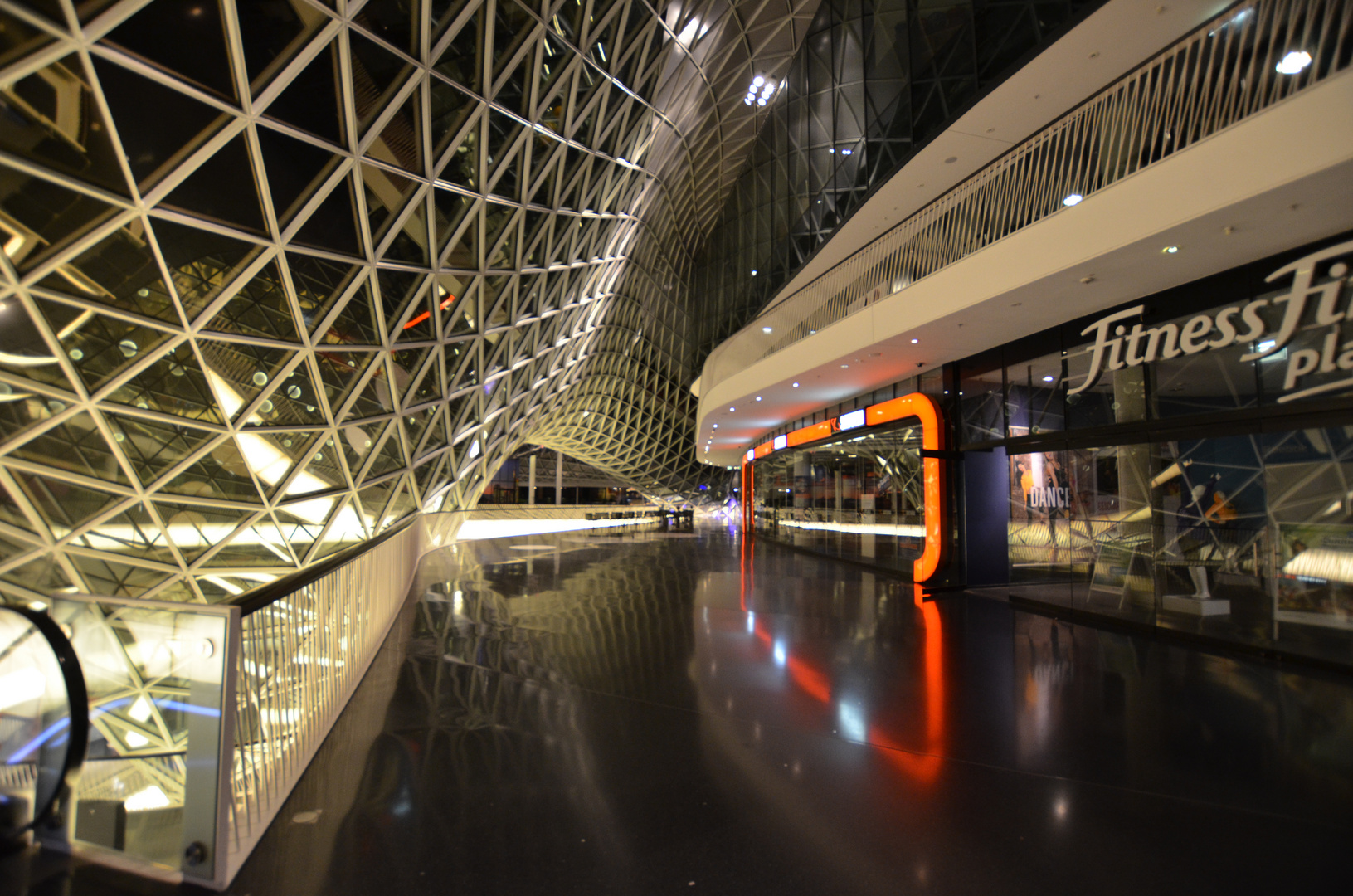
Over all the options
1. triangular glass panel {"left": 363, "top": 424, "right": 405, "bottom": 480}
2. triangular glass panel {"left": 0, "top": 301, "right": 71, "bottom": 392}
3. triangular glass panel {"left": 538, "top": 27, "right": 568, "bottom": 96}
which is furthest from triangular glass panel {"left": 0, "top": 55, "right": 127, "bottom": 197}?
triangular glass panel {"left": 363, "top": 424, "right": 405, "bottom": 480}

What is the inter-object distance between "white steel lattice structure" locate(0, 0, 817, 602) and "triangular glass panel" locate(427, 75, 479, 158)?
0.16ft

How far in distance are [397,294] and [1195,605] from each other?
Answer: 1808cm

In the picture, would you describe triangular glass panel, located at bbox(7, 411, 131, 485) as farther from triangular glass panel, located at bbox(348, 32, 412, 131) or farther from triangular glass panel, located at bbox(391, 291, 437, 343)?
triangular glass panel, located at bbox(348, 32, 412, 131)

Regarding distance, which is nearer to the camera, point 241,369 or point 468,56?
point 241,369

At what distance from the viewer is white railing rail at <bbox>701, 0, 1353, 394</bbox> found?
922cm

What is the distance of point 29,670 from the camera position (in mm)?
3436

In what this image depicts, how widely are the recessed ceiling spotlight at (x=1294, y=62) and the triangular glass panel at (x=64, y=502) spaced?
895 inches

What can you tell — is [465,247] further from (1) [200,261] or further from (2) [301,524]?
(2) [301,524]

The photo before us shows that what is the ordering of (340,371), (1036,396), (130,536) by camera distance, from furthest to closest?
(340,371)
(1036,396)
(130,536)

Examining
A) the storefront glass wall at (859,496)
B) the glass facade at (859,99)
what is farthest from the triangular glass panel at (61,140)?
the storefront glass wall at (859,496)

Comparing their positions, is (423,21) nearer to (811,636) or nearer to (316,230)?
(316,230)

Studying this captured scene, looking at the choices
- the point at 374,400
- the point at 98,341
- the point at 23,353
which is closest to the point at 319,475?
the point at 374,400

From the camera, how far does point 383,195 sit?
44.7 feet

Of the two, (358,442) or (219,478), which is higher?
(358,442)
